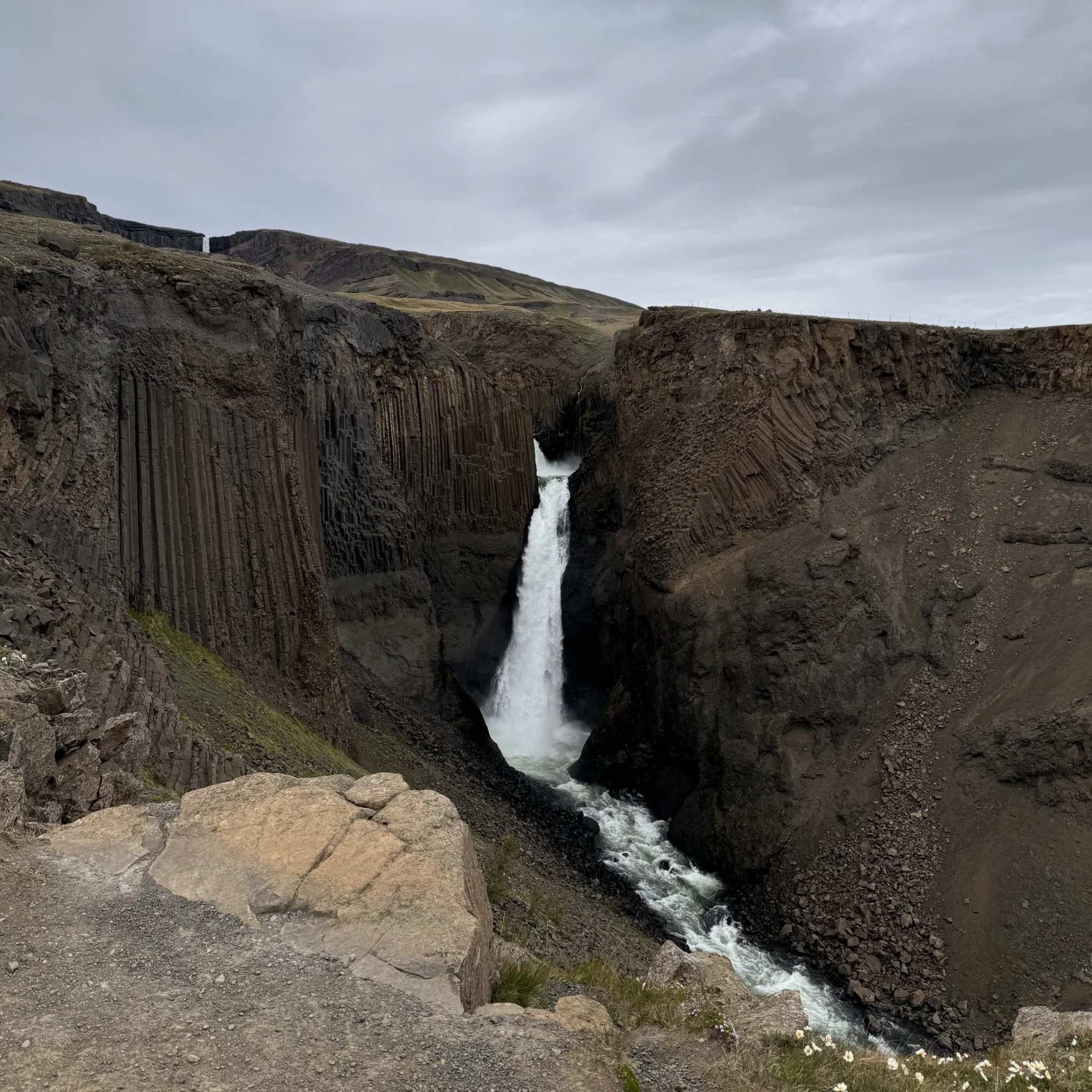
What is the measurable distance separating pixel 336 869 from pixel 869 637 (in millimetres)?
16778

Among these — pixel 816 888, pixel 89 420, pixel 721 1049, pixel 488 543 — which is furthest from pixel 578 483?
pixel 721 1049

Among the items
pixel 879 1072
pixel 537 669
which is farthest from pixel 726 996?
pixel 537 669

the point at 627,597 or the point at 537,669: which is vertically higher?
the point at 627,597

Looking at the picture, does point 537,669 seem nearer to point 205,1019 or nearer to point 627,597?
point 627,597

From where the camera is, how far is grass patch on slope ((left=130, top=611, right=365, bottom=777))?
12578 mm

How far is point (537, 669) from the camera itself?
2653 centimetres

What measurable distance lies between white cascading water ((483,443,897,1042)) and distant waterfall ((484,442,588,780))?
3cm

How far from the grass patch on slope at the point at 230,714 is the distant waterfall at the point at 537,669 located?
10122 millimetres

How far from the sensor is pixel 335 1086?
Result: 404cm

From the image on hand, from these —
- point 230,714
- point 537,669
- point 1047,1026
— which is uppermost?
point 230,714

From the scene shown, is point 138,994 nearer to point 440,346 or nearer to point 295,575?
point 295,575

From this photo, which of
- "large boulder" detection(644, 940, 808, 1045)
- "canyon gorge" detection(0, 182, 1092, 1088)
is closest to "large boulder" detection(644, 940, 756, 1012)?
"large boulder" detection(644, 940, 808, 1045)

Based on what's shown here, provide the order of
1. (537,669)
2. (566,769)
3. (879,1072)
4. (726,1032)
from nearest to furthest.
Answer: (879,1072)
(726,1032)
(566,769)
(537,669)

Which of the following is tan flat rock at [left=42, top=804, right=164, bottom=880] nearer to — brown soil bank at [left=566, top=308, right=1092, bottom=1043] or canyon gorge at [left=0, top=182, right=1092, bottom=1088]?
canyon gorge at [left=0, top=182, right=1092, bottom=1088]
